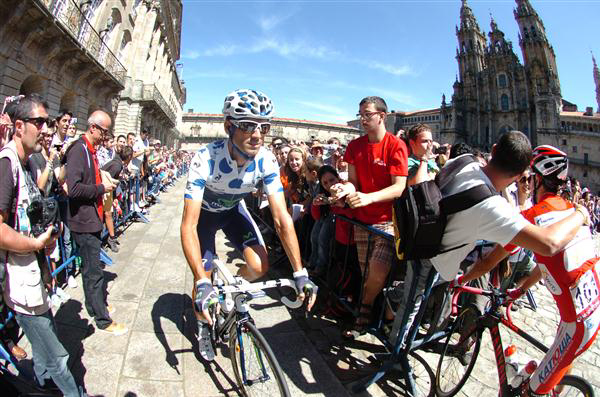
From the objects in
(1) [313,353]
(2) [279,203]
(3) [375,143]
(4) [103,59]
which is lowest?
(1) [313,353]

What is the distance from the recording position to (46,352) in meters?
2.04

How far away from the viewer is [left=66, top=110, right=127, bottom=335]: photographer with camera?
3.22 meters

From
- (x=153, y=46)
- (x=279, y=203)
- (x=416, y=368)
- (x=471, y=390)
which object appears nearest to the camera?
(x=279, y=203)

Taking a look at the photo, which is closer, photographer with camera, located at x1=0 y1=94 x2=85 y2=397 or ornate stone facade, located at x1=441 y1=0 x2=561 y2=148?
photographer with camera, located at x1=0 y1=94 x2=85 y2=397

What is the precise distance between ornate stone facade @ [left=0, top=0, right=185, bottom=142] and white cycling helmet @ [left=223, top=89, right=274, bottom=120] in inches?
514

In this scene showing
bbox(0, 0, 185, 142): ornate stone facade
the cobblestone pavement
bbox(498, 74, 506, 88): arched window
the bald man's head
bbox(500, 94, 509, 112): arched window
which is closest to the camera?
the cobblestone pavement

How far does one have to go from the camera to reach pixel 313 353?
3.12m

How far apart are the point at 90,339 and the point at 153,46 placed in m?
30.4

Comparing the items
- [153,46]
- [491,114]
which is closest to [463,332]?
[153,46]

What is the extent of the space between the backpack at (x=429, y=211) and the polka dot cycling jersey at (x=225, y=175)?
1120mm

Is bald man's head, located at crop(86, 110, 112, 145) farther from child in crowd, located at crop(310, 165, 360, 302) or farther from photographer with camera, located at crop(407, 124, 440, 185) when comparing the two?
photographer with camera, located at crop(407, 124, 440, 185)

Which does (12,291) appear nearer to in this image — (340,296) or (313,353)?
(313,353)

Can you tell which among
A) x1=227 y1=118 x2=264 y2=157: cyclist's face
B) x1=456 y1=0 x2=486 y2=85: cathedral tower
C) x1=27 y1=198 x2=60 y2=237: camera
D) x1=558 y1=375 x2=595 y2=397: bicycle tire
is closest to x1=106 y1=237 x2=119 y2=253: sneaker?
x1=27 y1=198 x2=60 y2=237: camera

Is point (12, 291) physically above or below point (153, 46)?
below
